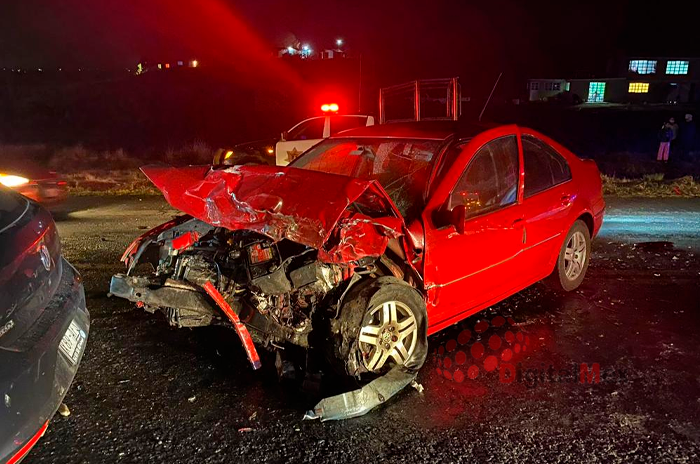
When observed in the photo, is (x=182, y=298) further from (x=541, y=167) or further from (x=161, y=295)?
(x=541, y=167)

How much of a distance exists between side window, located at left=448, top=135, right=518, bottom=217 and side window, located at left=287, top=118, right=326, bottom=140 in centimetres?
855

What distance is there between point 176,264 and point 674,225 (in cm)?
754

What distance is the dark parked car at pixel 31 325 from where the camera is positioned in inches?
86.1

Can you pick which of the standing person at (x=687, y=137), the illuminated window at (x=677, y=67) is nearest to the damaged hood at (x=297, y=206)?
the standing person at (x=687, y=137)

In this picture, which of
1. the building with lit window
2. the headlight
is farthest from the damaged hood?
the building with lit window

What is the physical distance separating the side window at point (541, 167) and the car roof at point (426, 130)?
496mm

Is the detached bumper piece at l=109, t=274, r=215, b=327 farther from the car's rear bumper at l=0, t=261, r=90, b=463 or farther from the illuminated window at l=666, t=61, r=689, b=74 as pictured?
the illuminated window at l=666, t=61, r=689, b=74

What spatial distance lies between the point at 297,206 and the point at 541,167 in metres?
2.47

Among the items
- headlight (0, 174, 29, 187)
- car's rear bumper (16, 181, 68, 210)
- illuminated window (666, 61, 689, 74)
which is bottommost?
car's rear bumper (16, 181, 68, 210)

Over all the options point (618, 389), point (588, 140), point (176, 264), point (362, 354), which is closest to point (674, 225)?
point (618, 389)

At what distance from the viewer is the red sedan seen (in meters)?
3.37

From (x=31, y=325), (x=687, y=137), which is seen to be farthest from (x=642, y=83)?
(x=31, y=325)

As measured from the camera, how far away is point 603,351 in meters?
4.02

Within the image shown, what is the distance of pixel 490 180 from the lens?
4141 millimetres
